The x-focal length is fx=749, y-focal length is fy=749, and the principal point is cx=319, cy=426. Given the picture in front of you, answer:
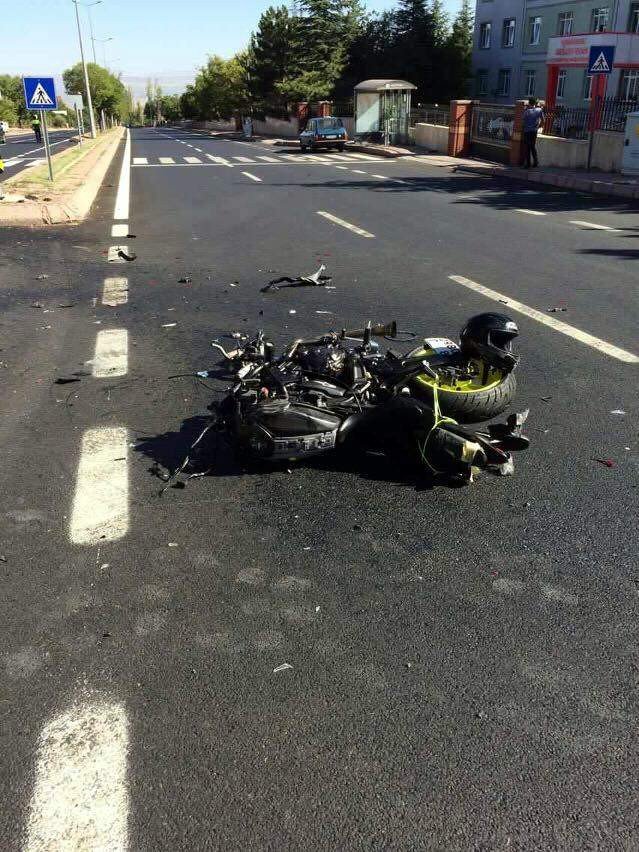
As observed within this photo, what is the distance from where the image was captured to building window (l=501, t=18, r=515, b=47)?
162 ft

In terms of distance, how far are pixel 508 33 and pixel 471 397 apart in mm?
53453

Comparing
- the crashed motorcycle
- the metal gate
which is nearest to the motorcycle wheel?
the crashed motorcycle

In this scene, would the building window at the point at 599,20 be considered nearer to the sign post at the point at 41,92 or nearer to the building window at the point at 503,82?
the building window at the point at 503,82

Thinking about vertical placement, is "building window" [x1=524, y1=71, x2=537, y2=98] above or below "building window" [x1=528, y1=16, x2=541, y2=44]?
below

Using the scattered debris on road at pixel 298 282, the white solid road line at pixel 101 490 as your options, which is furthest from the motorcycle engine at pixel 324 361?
the scattered debris on road at pixel 298 282

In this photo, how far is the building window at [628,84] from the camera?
129ft

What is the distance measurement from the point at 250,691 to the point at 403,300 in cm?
623

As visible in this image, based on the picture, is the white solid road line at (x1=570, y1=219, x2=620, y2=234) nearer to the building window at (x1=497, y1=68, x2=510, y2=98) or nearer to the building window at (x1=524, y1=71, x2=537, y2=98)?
the building window at (x1=524, y1=71, x2=537, y2=98)

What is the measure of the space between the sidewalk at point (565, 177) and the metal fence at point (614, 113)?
6.88 ft

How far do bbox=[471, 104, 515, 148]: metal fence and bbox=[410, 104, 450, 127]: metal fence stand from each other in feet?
14.0

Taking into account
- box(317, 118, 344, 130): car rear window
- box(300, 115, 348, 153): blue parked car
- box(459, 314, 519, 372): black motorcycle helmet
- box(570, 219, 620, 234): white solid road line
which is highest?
box(317, 118, 344, 130): car rear window

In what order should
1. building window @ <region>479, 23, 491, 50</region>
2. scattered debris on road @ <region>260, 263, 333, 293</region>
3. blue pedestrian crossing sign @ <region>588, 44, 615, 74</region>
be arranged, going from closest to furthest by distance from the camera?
scattered debris on road @ <region>260, 263, 333, 293</region>
blue pedestrian crossing sign @ <region>588, 44, 615, 74</region>
building window @ <region>479, 23, 491, 50</region>

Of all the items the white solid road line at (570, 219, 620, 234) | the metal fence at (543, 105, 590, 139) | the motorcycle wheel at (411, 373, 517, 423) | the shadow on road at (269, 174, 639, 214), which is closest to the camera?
the motorcycle wheel at (411, 373, 517, 423)

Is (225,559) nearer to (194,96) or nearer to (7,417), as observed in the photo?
(7,417)
